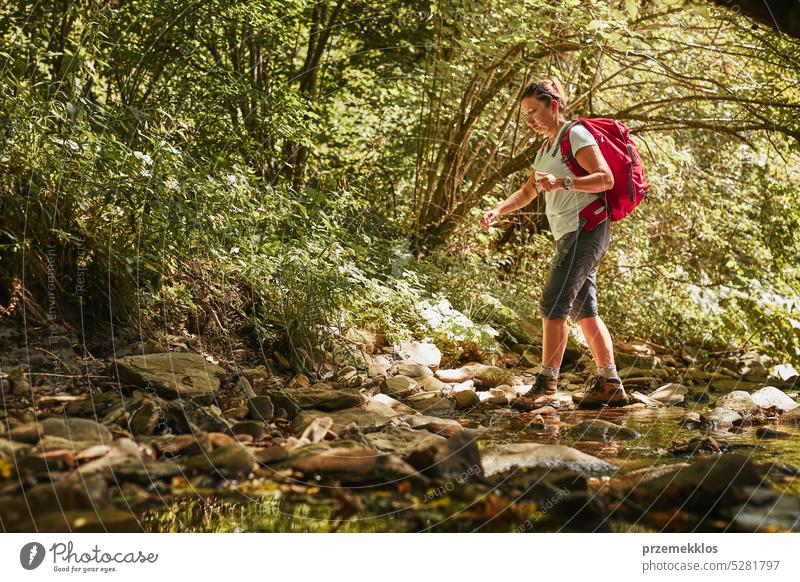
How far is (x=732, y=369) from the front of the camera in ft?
22.3

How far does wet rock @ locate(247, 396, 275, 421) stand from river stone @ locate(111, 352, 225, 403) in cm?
21

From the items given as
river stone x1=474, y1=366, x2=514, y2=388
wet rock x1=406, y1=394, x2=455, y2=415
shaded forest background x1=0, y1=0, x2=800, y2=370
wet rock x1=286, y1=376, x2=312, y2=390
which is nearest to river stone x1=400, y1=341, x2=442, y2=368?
shaded forest background x1=0, y1=0, x2=800, y2=370

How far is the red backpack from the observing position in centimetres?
399

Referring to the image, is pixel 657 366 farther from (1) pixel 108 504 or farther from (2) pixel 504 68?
(1) pixel 108 504

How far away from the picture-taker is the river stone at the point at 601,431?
3600 millimetres

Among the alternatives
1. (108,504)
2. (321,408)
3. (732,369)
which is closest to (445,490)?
(108,504)

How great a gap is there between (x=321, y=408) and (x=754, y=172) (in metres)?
6.52

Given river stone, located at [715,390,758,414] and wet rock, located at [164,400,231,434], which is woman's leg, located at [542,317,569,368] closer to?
river stone, located at [715,390,758,414]

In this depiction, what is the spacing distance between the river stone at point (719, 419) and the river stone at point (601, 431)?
23.1 inches

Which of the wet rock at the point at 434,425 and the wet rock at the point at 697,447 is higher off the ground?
the wet rock at the point at 697,447

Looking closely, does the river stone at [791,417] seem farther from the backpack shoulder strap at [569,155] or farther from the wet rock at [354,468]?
the wet rock at [354,468]

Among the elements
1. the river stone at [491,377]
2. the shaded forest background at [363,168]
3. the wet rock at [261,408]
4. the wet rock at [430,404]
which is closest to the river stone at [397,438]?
the wet rock at [261,408]

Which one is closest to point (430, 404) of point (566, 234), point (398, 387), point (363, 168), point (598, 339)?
point (398, 387)

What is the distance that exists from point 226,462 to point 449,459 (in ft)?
2.52
